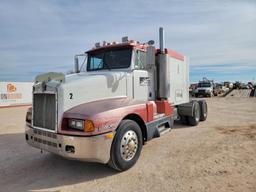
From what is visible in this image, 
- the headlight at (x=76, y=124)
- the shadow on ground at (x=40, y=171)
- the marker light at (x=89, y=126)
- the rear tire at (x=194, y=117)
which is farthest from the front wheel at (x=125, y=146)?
the rear tire at (x=194, y=117)

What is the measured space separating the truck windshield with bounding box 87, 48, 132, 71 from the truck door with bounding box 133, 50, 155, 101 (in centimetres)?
25

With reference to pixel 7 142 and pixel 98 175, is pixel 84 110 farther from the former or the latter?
pixel 7 142

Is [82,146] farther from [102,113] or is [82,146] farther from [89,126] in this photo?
[102,113]

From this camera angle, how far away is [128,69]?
17.6ft

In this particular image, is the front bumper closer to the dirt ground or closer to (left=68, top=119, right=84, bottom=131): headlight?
(left=68, top=119, right=84, bottom=131): headlight

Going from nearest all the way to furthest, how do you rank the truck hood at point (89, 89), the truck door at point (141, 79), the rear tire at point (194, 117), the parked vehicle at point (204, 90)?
the truck hood at point (89, 89) < the truck door at point (141, 79) < the rear tire at point (194, 117) < the parked vehicle at point (204, 90)

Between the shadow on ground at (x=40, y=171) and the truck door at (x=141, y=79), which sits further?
the truck door at (x=141, y=79)

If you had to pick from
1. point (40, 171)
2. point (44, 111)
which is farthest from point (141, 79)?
point (40, 171)

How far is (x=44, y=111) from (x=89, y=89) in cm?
92

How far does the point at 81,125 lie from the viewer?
3.69 m

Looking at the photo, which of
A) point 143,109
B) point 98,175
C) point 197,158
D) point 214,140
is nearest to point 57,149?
point 98,175

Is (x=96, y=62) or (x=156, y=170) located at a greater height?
(x=96, y=62)

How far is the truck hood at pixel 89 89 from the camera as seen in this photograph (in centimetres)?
387

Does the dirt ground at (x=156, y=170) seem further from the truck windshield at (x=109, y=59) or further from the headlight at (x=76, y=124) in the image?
the truck windshield at (x=109, y=59)
